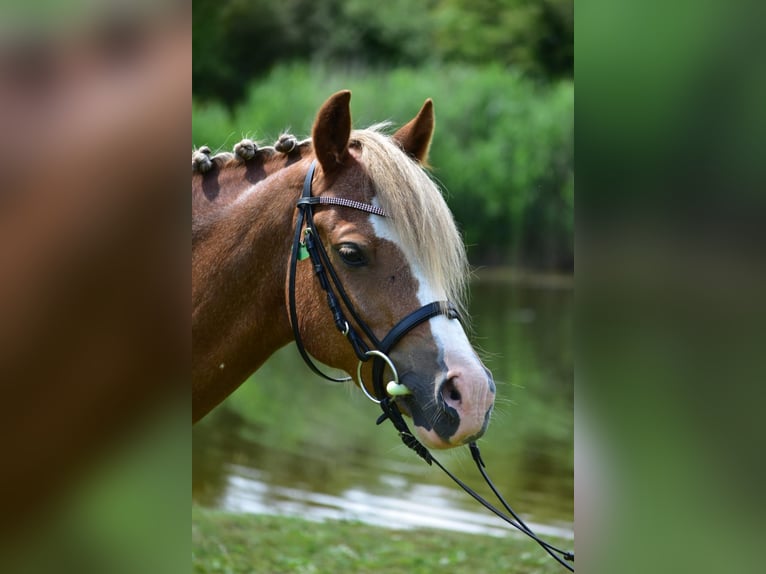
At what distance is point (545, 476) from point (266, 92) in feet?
43.8

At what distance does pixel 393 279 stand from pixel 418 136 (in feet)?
1.92

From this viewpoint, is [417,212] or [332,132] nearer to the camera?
[417,212]

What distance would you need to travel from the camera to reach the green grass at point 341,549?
3891 mm

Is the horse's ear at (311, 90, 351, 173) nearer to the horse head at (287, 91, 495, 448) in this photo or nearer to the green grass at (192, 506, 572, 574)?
the horse head at (287, 91, 495, 448)

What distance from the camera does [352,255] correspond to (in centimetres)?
209

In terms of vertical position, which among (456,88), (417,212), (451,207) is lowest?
(451,207)

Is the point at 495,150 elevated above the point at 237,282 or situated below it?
below

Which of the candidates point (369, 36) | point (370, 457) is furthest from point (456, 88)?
point (370, 457)

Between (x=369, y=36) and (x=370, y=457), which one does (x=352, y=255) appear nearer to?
(x=370, y=457)

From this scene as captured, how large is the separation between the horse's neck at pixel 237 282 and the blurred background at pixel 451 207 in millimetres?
362

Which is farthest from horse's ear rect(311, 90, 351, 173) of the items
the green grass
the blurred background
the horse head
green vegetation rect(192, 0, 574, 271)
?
green vegetation rect(192, 0, 574, 271)
